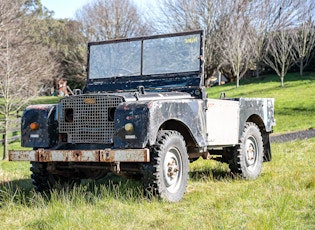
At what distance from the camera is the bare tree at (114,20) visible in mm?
41562

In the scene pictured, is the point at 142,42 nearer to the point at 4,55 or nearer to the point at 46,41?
the point at 4,55

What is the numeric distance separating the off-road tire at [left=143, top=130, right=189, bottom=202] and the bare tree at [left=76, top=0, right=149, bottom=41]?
35817mm

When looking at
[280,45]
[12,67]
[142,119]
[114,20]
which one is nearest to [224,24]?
[280,45]

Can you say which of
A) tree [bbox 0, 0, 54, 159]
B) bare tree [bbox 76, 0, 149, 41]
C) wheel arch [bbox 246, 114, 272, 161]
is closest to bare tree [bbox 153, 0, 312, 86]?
bare tree [bbox 76, 0, 149, 41]

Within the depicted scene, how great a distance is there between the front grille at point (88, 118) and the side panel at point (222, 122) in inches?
54.9

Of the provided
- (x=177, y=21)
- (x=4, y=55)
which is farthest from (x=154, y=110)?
(x=177, y=21)

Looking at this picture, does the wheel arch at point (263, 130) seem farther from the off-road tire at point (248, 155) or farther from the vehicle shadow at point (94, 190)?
the vehicle shadow at point (94, 190)

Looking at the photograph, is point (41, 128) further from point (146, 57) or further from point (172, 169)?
point (146, 57)

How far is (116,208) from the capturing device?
4965mm

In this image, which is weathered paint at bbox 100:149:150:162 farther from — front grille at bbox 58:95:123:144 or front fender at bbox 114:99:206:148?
front grille at bbox 58:95:123:144

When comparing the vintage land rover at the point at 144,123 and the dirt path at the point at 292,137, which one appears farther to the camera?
the dirt path at the point at 292,137

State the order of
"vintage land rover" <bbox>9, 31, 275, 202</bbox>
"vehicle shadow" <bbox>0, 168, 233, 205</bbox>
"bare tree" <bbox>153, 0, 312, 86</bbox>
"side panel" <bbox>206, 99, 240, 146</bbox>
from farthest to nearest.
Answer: "bare tree" <bbox>153, 0, 312, 86</bbox> < "side panel" <bbox>206, 99, 240, 146</bbox> < "vehicle shadow" <bbox>0, 168, 233, 205</bbox> < "vintage land rover" <bbox>9, 31, 275, 202</bbox>

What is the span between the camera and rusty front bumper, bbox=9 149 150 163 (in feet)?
17.0

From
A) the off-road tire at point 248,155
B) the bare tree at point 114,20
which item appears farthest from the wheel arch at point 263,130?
the bare tree at point 114,20
